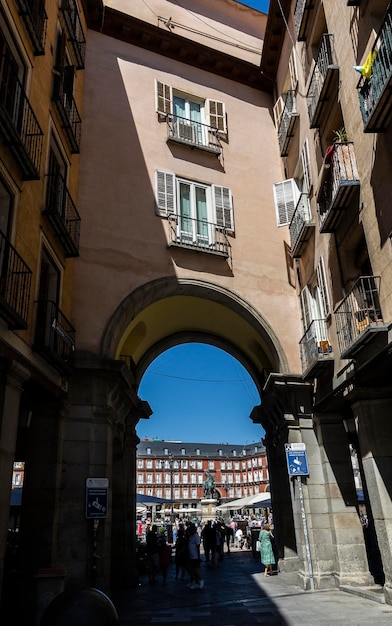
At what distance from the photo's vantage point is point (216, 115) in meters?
18.2

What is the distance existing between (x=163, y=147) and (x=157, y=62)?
12.4 ft

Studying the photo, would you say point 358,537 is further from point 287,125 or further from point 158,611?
point 287,125

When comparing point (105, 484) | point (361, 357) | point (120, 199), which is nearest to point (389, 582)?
point (361, 357)

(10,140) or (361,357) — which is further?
(361,357)

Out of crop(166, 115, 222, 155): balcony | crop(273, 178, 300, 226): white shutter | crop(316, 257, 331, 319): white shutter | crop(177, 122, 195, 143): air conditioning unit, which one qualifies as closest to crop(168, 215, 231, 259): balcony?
crop(273, 178, 300, 226): white shutter

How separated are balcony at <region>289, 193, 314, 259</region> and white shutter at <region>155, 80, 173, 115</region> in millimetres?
5691

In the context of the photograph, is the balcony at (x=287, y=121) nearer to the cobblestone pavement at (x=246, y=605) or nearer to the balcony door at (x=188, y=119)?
the balcony door at (x=188, y=119)

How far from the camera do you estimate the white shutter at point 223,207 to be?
16.6 m

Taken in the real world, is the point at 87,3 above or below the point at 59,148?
above

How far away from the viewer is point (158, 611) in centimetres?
1102

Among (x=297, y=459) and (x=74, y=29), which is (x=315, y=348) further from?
(x=74, y=29)

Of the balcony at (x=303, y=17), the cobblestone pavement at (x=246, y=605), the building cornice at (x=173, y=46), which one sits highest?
the building cornice at (x=173, y=46)

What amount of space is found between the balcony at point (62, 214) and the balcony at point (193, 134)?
17.0ft

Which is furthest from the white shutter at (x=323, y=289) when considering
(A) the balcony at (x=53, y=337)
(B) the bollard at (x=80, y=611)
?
(B) the bollard at (x=80, y=611)
